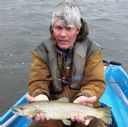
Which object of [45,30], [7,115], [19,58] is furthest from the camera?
[45,30]

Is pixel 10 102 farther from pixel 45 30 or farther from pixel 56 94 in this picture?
pixel 45 30

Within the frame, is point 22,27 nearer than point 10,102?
No

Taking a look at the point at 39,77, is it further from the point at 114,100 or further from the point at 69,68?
the point at 114,100

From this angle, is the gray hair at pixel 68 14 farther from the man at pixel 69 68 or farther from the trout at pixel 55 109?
the trout at pixel 55 109

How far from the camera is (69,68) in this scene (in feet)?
14.1

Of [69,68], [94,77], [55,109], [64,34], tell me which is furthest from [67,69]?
[55,109]

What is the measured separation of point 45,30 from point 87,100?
874cm

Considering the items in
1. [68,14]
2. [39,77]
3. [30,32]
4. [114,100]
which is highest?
[68,14]

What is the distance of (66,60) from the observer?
431 cm

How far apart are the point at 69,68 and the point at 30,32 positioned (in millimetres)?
7965

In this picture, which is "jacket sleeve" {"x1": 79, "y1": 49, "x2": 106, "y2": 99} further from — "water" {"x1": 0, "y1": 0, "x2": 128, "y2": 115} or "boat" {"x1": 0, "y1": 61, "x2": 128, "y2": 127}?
"water" {"x1": 0, "y1": 0, "x2": 128, "y2": 115}

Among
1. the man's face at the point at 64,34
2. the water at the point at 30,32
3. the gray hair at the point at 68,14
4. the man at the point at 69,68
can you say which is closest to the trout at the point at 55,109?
the man at the point at 69,68

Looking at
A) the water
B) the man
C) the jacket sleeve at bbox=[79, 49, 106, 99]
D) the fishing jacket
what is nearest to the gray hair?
the man

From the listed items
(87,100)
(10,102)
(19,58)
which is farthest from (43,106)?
(19,58)
